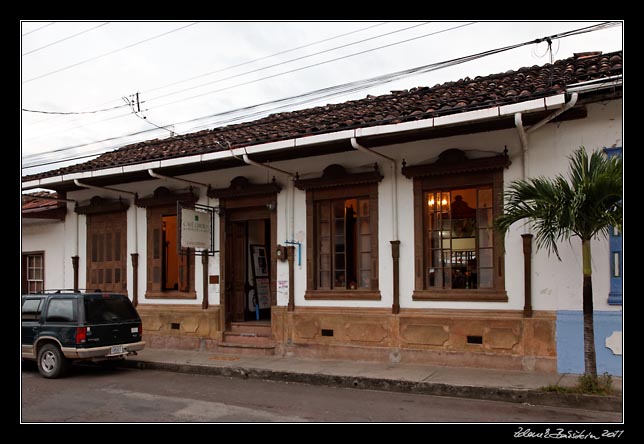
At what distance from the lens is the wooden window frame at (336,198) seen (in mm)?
12062

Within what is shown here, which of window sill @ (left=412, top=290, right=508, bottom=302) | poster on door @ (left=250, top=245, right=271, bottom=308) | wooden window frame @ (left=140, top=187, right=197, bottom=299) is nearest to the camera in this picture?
window sill @ (left=412, top=290, right=508, bottom=302)

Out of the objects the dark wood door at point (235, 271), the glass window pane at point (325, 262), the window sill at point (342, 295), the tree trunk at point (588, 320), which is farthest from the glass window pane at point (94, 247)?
the tree trunk at point (588, 320)

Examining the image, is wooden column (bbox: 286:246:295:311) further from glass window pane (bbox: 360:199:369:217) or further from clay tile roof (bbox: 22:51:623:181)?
clay tile roof (bbox: 22:51:623:181)

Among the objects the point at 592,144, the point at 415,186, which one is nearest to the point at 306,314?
the point at 415,186

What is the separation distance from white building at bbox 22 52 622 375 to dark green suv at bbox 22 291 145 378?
2.11m

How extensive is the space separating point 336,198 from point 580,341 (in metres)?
5.26

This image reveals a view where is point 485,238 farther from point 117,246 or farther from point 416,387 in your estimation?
point 117,246

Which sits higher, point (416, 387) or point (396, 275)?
point (396, 275)

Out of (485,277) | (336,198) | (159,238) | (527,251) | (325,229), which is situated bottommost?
(485,277)

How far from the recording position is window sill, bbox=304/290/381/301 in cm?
1200

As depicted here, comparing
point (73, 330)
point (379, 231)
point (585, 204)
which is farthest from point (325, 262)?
point (585, 204)

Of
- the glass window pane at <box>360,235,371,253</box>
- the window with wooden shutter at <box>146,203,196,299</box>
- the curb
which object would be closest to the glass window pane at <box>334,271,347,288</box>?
the glass window pane at <box>360,235,371,253</box>

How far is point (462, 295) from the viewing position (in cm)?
1105

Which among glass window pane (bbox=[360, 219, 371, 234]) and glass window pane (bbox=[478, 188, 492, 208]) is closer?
glass window pane (bbox=[478, 188, 492, 208])
